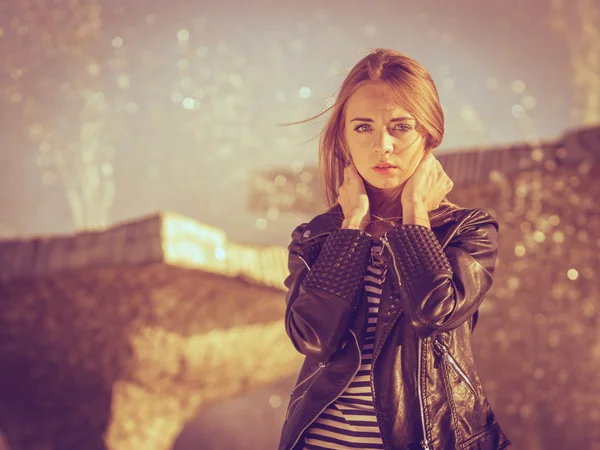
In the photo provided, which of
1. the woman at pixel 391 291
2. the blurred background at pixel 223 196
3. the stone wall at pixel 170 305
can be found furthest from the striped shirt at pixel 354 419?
the stone wall at pixel 170 305

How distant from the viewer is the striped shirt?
0.85 metres

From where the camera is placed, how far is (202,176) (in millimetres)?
6070

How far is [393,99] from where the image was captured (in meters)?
0.94

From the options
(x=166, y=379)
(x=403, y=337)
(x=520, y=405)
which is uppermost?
(x=403, y=337)

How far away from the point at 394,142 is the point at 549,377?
7.07 feet

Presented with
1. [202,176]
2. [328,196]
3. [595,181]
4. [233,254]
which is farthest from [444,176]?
[202,176]

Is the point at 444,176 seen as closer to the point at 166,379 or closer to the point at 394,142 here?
the point at 394,142

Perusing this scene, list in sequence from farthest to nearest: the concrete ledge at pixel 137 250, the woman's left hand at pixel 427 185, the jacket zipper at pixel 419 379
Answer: the concrete ledge at pixel 137 250
the woman's left hand at pixel 427 185
the jacket zipper at pixel 419 379

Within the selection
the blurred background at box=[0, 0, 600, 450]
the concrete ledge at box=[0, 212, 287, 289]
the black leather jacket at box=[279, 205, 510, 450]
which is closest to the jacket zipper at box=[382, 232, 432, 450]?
the black leather jacket at box=[279, 205, 510, 450]

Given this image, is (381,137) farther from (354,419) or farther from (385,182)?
(354,419)

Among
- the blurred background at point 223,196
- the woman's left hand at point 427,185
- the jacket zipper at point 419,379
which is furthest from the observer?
the blurred background at point 223,196

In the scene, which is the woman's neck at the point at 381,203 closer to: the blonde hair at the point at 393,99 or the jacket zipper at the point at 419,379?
the blonde hair at the point at 393,99

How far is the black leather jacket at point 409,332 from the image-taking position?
2.72 ft

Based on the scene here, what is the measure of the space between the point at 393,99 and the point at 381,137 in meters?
0.06
